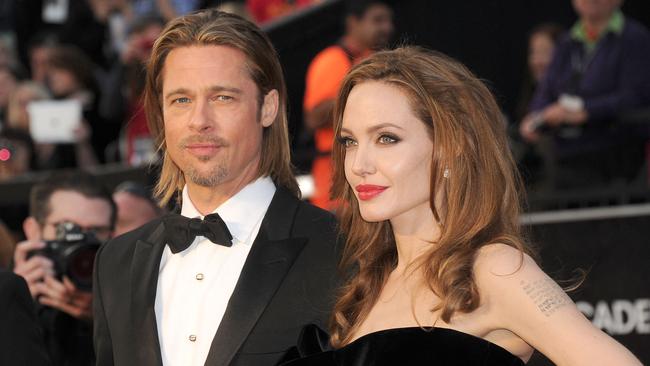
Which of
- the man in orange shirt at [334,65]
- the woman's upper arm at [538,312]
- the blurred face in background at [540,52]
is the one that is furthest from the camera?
the blurred face in background at [540,52]

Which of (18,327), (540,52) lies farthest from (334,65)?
(18,327)

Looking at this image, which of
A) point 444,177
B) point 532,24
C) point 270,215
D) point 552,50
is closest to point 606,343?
point 444,177

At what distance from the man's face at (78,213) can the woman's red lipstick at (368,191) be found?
223 centimetres

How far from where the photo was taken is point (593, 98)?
705 centimetres

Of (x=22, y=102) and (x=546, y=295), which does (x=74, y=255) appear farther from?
(x=22, y=102)

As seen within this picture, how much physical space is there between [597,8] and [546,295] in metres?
4.31

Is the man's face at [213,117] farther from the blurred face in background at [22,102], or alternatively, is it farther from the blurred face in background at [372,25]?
the blurred face in background at [22,102]

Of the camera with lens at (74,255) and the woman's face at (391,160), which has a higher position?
the woman's face at (391,160)

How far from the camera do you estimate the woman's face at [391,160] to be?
11.6ft

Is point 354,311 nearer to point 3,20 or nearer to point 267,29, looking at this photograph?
point 267,29

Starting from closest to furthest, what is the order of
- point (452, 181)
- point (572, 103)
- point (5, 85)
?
point (452, 181), point (572, 103), point (5, 85)

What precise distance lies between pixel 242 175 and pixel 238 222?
0.57ft

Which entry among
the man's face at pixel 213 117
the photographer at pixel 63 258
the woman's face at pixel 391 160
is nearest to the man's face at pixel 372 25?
the photographer at pixel 63 258

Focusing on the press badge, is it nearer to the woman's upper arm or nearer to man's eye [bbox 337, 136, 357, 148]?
man's eye [bbox 337, 136, 357, 148]
